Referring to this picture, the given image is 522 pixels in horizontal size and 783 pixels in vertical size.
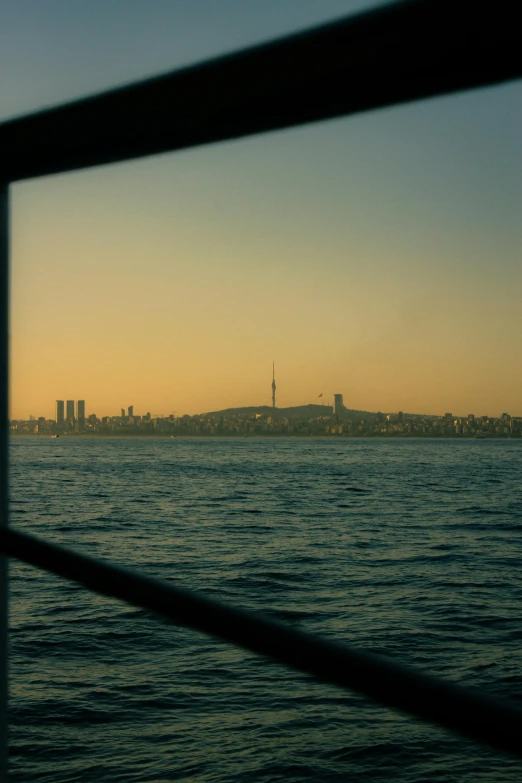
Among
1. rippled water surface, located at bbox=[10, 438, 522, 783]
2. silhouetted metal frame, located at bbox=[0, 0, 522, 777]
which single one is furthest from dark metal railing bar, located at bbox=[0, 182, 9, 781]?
rippled water surface, located at bbox=[10, 438, 522, 783]

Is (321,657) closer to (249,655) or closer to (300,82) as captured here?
(300,82)

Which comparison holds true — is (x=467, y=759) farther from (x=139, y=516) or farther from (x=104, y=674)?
(x=139, y=516)

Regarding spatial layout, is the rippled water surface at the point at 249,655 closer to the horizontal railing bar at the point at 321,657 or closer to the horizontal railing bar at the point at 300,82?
the horizontal railing bar at the point at 321,657

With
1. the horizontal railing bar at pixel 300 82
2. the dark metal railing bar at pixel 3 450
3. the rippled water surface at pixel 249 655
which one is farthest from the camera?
the rippled water surface at pixel 249 655

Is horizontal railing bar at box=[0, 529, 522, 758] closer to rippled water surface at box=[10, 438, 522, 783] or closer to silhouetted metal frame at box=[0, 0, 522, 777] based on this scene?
silhouetted metal frame at box=[0, 0, 522, 777]

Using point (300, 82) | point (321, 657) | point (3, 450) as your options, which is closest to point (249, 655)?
point (3, 450)

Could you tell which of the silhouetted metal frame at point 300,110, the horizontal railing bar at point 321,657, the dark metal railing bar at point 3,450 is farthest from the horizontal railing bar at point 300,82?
the horizontal railing bar at point 321,657
